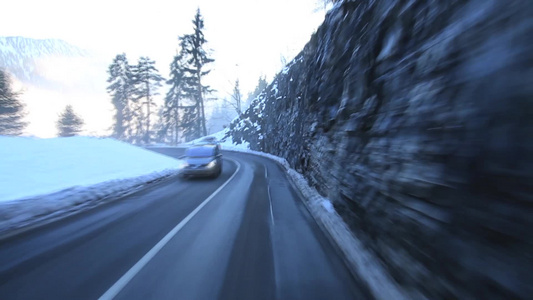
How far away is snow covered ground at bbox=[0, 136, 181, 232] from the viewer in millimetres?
6191

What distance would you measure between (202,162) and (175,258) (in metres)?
9.23

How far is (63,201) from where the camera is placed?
22.7 ft

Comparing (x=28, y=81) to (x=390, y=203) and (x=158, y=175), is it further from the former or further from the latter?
(x=390, y=203)

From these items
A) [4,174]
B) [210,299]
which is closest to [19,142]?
[4,174]

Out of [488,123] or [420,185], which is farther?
[420,185]

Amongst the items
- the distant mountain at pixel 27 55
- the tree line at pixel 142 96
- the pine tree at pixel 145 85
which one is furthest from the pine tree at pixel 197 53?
the distant mountain at pixel 27 55

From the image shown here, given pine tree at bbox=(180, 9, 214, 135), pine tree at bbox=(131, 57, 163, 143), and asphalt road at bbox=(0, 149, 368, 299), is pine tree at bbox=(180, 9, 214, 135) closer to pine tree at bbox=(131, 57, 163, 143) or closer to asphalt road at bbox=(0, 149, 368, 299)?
pine tree at bbox=(131, 57, 163, 143)

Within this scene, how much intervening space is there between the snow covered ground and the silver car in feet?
5.14

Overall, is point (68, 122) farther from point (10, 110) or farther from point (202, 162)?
point (202, 162)

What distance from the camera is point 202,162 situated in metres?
13.2

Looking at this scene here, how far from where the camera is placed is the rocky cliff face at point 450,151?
200cm

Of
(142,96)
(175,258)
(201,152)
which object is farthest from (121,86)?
(175,258)

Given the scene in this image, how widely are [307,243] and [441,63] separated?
3.83 metres


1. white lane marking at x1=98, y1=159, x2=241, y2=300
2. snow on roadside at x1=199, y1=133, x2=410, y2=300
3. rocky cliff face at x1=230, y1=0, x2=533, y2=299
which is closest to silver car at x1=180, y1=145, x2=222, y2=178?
white lane marking at x1=98, y1=159, x2=241, y2=300
